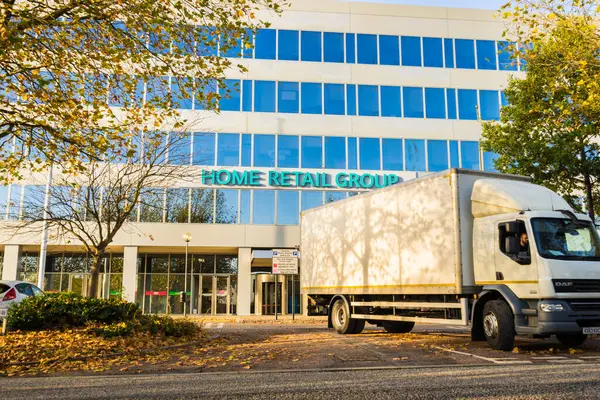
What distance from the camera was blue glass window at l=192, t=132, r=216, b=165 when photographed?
2925 cm

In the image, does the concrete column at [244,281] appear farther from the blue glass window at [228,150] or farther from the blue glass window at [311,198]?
the blue glass window at [228,150]

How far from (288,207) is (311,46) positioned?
9204 mm

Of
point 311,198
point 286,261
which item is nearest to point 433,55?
point 311,198

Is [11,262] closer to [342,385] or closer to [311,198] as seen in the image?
[311,198]

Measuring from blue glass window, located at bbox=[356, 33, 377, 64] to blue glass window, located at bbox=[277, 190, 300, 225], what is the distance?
863 centimetres

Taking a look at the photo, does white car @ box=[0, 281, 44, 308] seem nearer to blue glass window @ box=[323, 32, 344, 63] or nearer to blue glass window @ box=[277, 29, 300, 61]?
blue glass window @ box=[277, 29, 300, 61]

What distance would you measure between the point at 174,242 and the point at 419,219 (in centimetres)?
1884

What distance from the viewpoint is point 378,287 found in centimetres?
1364

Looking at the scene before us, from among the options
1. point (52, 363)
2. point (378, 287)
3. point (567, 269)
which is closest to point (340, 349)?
point (378, 287)

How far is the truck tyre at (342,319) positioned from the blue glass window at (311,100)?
17.0 metres

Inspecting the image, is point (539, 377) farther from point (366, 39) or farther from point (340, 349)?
point (366, 39)

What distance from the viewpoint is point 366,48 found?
104ft

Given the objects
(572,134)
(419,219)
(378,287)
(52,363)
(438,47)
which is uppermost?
(438,47)

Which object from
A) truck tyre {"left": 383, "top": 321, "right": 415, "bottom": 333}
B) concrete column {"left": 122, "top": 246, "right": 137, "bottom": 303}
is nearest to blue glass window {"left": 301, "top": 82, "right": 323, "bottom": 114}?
concrete column {"left": 122, "top": 246, "right": 137, "bottom": 303}
